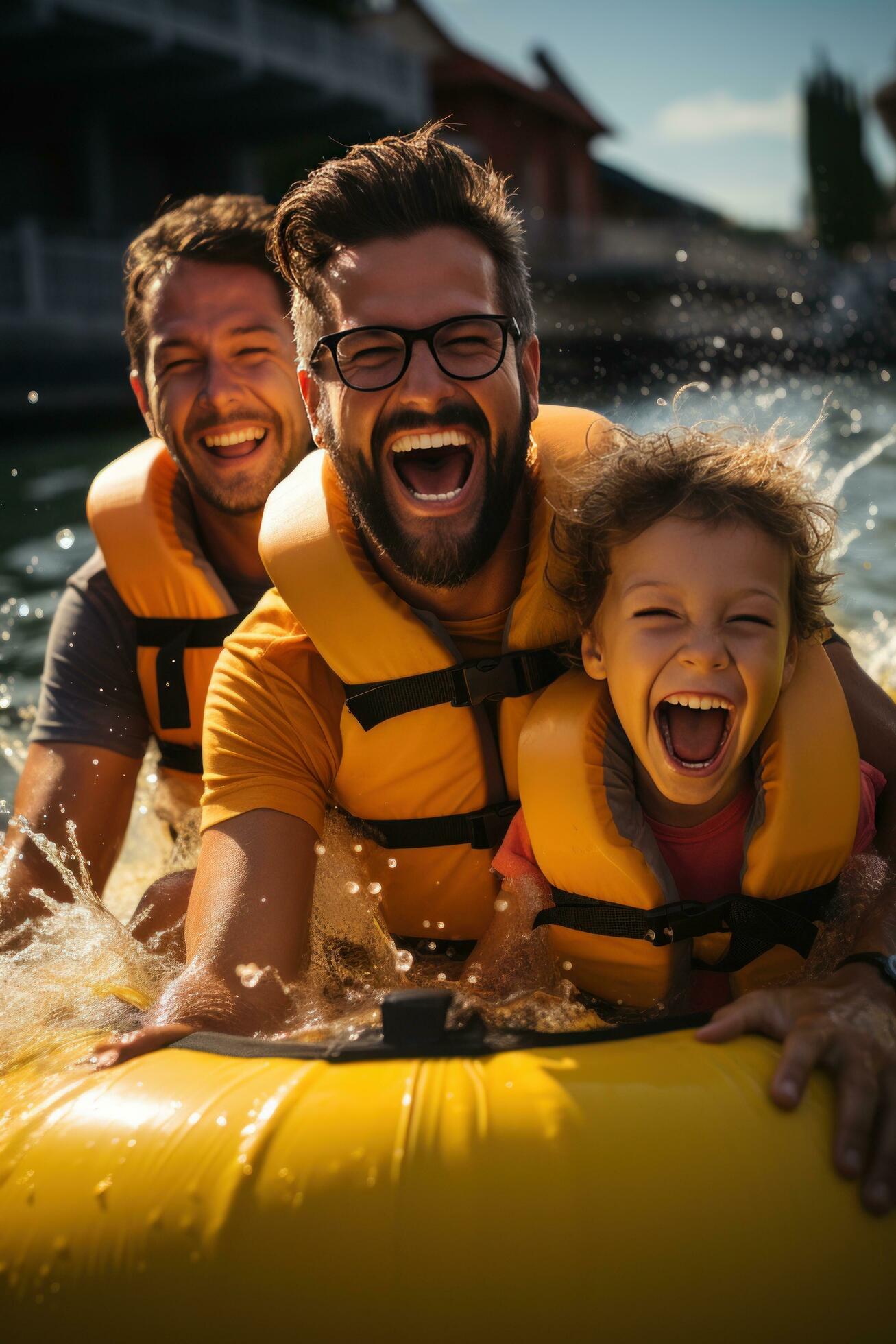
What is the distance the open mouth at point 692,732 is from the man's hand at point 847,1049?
379mm

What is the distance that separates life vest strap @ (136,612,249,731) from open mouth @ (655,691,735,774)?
3.83 ft

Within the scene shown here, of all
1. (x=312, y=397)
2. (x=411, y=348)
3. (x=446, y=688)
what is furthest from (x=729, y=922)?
(x=312, y=397)

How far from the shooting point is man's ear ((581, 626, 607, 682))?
198 centimetres

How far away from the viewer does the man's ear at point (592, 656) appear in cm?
198

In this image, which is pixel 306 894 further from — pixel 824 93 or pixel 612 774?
pixel 824 93

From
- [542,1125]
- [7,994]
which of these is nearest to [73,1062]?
[7,994]

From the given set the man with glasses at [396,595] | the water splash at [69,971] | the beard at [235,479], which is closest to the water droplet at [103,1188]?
the water splash at [69,971]

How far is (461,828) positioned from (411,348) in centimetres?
83

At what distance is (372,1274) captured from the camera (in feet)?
4.43

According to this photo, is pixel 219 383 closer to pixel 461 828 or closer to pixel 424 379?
pixel 424 379

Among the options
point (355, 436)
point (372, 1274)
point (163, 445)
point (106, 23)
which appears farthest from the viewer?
point (106, 23)

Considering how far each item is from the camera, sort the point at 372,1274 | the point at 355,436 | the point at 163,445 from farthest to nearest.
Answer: the point at 163,445, the point at 355,436, the point at 372,1274

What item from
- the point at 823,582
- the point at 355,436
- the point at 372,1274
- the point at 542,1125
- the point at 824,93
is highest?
the point at 824,93

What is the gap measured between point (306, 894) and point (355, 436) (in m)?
0.77
